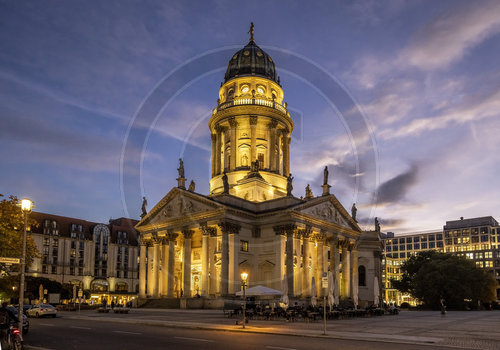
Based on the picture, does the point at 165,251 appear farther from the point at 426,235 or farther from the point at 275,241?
the point at 426,235

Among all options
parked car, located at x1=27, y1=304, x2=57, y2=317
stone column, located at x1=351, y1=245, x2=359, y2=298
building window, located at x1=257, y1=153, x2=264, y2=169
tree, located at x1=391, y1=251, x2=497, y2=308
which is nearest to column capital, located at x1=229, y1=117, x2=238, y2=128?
building window, located at x1=257, y1=153, x2=264, y2=169

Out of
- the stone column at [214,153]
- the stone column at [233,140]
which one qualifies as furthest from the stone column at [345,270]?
the stone column at [214,153]

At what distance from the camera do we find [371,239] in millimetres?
81062

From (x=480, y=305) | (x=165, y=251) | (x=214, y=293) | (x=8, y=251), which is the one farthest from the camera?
(x=480, y=305)

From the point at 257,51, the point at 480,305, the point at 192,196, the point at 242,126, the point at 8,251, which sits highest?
the point at 257,51

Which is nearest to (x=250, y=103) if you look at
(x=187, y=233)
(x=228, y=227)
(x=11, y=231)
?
(x=187, y=233)

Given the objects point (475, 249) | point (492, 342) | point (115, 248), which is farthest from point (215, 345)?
point (475, 249)

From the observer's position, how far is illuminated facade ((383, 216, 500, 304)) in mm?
163250

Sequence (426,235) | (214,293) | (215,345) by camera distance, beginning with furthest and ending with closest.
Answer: (426,235) → (214,293) → (215,345)

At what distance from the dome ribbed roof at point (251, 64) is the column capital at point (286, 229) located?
30660 mm

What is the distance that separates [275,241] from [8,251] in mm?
37123

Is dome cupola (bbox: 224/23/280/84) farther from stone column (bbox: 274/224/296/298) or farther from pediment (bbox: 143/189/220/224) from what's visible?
stone column (bbox: 274/224/296/298)

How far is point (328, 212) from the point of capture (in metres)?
66.6

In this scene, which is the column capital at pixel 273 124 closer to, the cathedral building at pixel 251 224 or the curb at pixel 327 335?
the cathedral building at pixel 251 224
